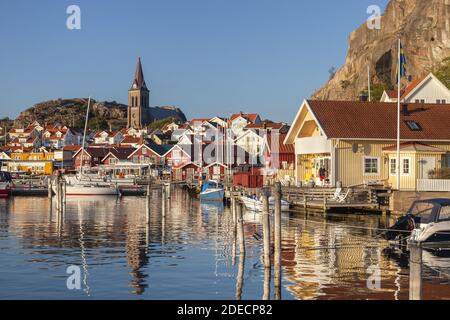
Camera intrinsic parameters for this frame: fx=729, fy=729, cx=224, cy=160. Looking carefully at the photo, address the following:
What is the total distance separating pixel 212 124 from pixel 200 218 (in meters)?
135

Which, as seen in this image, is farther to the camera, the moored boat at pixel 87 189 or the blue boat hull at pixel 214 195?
the moored boat at pixel 87 189

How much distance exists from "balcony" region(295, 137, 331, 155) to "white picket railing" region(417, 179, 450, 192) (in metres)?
7.57

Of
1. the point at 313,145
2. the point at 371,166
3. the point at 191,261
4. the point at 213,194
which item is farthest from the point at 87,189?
the point at 191,261

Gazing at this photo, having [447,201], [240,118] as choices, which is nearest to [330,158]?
[447,201]

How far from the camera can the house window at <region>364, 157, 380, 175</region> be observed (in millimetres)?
→ 54219

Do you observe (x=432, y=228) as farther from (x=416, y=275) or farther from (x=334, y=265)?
(x=416, y=275)

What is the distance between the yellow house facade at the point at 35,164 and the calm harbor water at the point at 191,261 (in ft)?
378

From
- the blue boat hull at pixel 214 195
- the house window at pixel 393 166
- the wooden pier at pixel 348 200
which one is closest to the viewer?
the wooden pier at pixel 348 200

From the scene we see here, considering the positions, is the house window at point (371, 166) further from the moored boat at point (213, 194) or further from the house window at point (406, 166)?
the moored boat at point (213, 194)

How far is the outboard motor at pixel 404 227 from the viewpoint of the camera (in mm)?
33000

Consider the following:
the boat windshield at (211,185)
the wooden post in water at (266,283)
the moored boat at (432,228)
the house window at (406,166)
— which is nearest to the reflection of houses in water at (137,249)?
the wooden post in water at (266,283)

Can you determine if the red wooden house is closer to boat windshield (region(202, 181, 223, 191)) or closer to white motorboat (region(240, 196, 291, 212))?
boat windshield (region(202, 181, 223, 191))

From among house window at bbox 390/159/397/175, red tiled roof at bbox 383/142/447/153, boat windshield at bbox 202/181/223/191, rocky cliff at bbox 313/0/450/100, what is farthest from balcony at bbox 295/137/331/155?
rocky cliff at bbox 313/0/450/100

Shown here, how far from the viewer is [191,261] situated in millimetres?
29859
